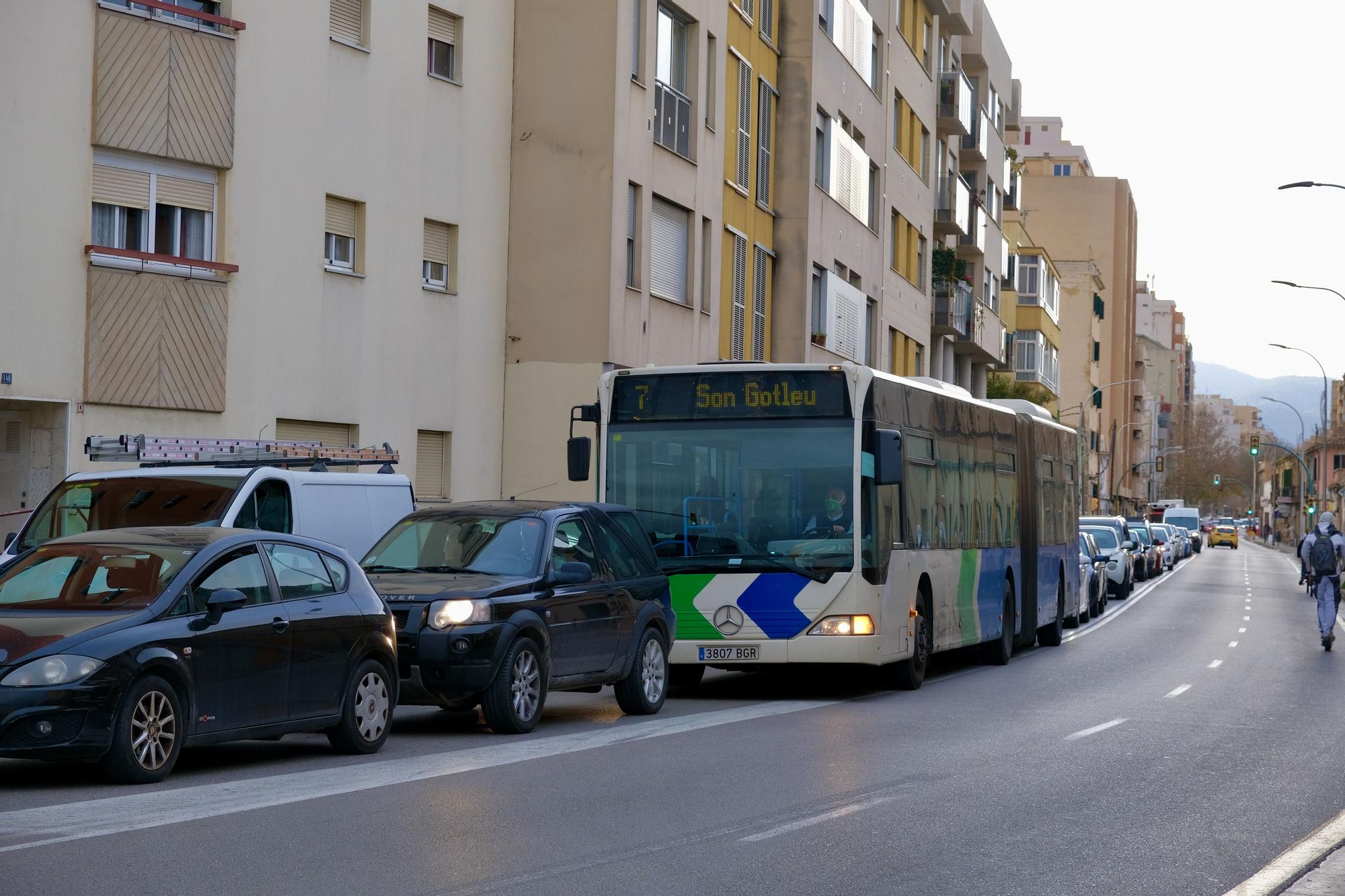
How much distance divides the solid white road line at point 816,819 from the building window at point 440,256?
17453 mm

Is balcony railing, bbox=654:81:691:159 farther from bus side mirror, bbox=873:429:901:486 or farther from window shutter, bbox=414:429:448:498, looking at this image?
bus side mirror, bbox=873:429:901:486

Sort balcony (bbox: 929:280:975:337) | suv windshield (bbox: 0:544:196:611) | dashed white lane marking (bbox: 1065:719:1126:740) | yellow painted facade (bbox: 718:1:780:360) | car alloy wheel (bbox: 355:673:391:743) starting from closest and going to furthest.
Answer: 1. suv windshield (bbox: 0:544:196:611)
2. car alloy wheel (bbox: 355:673:391:743)
3. dashed white lane marking (bbox: 1065:719:1126:740)
4. yellow painted facade (bbox: 718:1:780:360)
5. balcony (bbox: 929:280:975:337)

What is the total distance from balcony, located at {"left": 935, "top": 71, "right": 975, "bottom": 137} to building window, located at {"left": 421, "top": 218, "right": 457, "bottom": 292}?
3052cm

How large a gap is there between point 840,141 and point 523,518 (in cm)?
2768

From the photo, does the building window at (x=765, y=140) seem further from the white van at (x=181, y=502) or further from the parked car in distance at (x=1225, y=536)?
the parked car in distance at (x=1225, y=536)

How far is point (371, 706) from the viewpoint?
11.8 meters

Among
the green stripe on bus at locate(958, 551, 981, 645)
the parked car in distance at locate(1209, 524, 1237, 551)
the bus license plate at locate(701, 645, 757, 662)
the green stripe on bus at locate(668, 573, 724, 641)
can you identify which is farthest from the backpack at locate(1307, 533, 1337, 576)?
the parked car in distance at locate(1209, 524, 1237, 551)

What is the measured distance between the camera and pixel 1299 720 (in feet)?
52.0

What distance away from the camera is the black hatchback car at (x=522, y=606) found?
12648 millimetres

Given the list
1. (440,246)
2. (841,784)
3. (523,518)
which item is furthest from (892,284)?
(841,784)

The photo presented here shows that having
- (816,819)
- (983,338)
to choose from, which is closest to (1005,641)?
(816,819)

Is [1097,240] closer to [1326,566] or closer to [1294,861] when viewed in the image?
[1326,566]

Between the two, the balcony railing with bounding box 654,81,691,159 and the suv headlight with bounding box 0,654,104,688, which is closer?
the suv headlight with bounding box 0,654,104,688

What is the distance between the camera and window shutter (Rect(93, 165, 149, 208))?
21.3m
